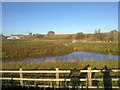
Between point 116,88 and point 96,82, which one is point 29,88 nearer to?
point 96,82

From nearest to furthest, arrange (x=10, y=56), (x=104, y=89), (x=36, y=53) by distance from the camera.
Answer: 1. (x=104, y=89)
2. (x=10, y=56)
3. (x=36, y=53)

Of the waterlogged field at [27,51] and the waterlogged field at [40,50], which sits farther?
the waterlogged field at [40,50]

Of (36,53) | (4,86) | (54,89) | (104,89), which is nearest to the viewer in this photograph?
(104,89)

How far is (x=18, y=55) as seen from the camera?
69.5 feet

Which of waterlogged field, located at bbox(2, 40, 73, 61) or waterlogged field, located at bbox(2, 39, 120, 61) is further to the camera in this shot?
waterlogged field, located at bbox(2, 39, 120, 61)

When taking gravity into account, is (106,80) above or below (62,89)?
above

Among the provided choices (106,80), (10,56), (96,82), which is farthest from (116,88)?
(10,56)

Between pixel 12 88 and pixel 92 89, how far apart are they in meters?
4.03

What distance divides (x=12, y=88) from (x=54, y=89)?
7.23ft

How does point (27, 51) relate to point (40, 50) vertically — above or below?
below

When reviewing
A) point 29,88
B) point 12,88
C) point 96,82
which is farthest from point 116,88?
point 12,88

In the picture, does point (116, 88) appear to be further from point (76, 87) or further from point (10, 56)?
point (10, 56)

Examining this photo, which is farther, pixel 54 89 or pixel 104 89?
pixel 54 89

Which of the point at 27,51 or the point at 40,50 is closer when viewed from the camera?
the point at 27,51
